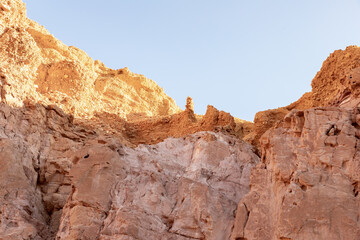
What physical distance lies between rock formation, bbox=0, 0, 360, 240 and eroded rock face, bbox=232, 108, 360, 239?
3cm

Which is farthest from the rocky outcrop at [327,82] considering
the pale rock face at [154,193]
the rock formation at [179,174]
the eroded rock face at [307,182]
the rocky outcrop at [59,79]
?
the rocky outcrop at [59,79]

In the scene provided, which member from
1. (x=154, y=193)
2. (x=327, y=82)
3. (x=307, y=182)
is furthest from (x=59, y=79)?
(x=307, y=182)

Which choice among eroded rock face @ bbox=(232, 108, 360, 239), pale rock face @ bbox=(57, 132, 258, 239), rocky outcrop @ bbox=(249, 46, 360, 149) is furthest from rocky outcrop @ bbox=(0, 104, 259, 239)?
rocky outcrop @ bbox=(249, 46, 360, 149)

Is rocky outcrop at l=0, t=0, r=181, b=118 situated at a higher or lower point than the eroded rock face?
higher

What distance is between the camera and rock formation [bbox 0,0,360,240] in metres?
11.6

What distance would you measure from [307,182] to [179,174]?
5.13 m

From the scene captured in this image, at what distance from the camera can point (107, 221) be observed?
1282cm

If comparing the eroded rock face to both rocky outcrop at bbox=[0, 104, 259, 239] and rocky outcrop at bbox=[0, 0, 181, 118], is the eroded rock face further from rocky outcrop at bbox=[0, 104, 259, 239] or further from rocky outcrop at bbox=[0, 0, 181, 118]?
rocky outcrop at bbox=[0, 0, 181, 118]

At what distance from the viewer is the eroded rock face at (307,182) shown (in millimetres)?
10727

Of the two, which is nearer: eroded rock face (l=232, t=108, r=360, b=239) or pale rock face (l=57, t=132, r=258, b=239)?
eroded rock face (l=232, t=108, r=360, b=239)

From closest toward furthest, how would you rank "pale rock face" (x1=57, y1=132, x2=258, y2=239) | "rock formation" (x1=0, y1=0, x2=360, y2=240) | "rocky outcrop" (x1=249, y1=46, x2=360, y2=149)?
"rock formation" (x1=0, y1=0, x2=360, y2=240), "pale rock face" (x1=57, y1=132, x2=258, y2=239), "rocky outcrop" (x1=249, y1=46, x2=360, y2=149)

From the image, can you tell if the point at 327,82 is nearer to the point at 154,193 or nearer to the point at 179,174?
the point at 179,174

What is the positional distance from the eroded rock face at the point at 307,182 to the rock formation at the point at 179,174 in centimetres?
3

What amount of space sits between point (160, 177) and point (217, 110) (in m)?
9.40
